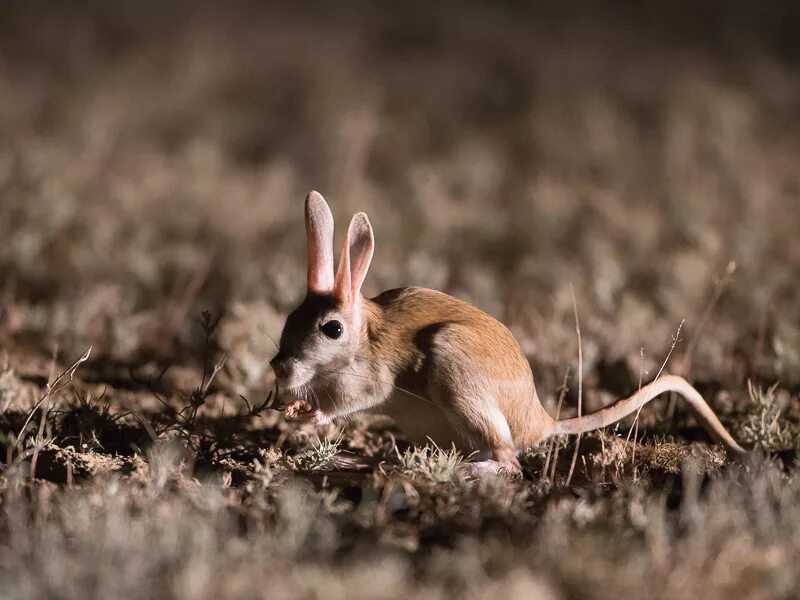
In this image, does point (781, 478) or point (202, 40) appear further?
point (202, 40)

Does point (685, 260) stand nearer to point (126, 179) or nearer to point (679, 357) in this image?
point (679, 357)

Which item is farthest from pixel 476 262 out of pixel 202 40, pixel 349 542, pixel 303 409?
pixel 202 40

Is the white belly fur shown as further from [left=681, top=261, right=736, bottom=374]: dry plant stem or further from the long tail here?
[left=681, top=261, right=736, bottom=374]: dry plant stem

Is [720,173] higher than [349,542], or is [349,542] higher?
[720,173]

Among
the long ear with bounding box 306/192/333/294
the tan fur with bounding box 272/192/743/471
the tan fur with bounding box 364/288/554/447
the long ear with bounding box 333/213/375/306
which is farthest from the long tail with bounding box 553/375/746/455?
the long ear with bounding box 306/192/333/294

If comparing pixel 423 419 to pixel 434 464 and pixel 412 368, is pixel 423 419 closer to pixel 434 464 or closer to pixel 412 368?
pixel 412 368

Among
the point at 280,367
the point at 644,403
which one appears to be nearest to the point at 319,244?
the point at 280,367
